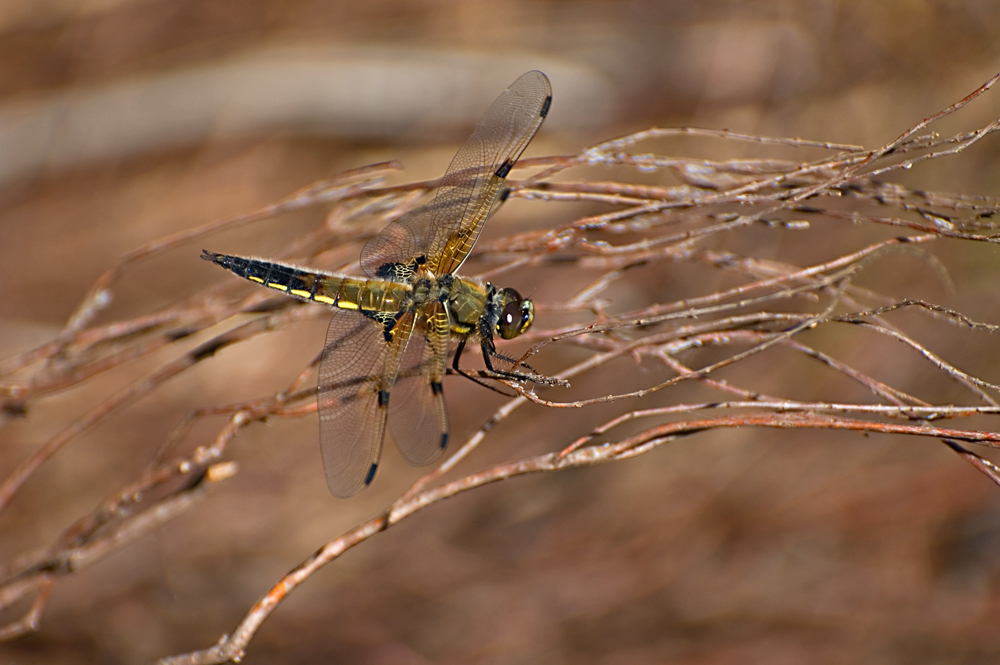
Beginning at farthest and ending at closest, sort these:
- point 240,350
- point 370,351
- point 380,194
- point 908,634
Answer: point 240,350 → point 908,634 → point 370,351 → point 380,194

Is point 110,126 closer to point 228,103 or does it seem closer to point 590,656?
point 228,103

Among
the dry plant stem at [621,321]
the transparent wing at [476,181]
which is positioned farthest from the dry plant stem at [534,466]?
the transparent wing at [476,181]

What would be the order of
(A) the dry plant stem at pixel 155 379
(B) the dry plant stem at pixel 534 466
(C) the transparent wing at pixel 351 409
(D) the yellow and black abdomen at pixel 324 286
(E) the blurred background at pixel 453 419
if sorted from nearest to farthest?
(B) the dry plant stem at pixel 534 466 < (A) the dry plant stem at pixel 155 379 < (C) the transparent wing at pixel 351 409 < (D) the yellow and black abdomen at pixel 324 286 < (E) the blurred background at pixel 453 419

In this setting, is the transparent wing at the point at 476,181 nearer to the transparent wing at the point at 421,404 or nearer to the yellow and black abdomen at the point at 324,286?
the yellow and black abdomen at the point at 324,286

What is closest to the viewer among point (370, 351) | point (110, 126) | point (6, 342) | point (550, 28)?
point (370, 351)

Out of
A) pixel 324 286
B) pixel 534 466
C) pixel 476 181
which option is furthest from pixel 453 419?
pixel 534 466

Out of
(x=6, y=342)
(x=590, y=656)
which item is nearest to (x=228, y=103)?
(x=6, y=342)

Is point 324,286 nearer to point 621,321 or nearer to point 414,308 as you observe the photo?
point 414,308
